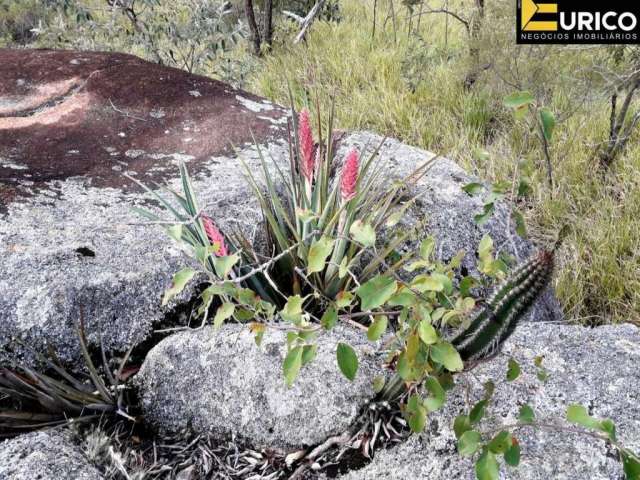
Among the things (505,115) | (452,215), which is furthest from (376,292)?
(505,115)

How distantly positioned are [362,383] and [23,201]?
1181 mm

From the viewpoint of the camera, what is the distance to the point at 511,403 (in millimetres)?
1260

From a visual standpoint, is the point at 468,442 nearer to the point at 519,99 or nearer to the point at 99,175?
the point at 519,99

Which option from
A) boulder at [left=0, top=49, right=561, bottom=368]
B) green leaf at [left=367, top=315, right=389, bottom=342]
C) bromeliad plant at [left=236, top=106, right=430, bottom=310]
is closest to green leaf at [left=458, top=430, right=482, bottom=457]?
green leaf at [left=367, top=315, right=389, bottom=342]

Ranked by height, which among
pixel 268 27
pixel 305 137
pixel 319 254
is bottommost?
pixel 319 254

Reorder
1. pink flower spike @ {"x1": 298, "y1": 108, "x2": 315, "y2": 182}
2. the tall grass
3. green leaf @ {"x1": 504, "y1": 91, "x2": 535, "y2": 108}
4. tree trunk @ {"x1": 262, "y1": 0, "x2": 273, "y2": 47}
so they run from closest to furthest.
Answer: green leaf @ {"x1": 504, "y1": 91, "x2": 535, "y2": 108}, pink flower spike @ {"x1": 298, "y1": 108, "x2": 315, "y2": 182}, the tall grass, tree trunk @ {"x1": 262, "y1": 0, "x2": 273, "y2": 47}

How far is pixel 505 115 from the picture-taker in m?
3.56

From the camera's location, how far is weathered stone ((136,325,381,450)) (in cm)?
125

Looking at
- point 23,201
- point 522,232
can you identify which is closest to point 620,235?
point 522,232

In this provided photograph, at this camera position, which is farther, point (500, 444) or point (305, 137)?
point (305, 137)

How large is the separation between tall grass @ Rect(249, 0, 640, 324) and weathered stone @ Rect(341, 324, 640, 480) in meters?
0.82

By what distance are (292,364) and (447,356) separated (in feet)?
0.87

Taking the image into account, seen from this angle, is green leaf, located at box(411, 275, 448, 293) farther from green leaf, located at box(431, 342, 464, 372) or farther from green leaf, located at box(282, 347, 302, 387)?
green leaf, located at box(282, 347, 302, 387)

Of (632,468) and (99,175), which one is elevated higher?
(99,175)
